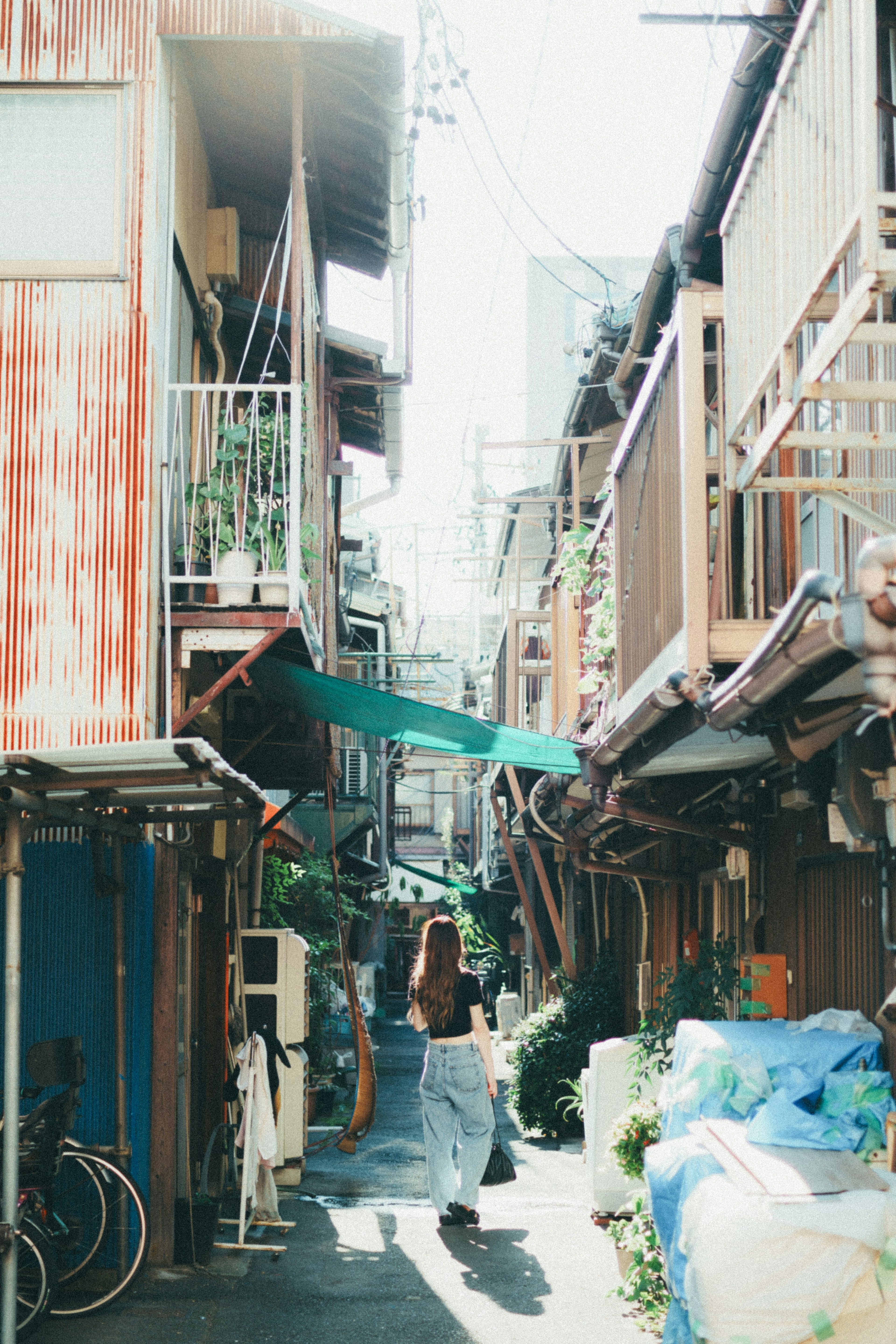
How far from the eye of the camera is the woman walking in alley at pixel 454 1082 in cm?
835

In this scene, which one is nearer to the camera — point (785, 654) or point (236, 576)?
point (785, 654)

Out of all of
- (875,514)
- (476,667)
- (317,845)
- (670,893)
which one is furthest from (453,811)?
(875,514)

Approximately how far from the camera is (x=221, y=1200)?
8.91m

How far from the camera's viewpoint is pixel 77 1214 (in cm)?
696

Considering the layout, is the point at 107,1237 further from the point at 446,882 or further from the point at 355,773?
the point at 446,882

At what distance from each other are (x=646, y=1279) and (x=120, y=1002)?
123 inches

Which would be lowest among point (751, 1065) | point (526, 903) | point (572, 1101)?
point (572, 1101)

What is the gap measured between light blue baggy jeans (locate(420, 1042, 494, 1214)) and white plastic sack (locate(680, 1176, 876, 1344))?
13.7 ft

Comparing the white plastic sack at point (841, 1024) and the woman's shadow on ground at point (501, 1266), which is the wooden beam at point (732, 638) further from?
the woman's shadow on ground at point (501, 1266)

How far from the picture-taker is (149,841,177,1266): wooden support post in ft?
24.2

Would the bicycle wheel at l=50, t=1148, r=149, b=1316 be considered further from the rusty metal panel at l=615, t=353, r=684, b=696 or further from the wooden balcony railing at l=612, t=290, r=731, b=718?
the rusty metal panel at l=615, t=353, r=684, b=696

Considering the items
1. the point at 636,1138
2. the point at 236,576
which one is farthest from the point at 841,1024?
the point at 236,576

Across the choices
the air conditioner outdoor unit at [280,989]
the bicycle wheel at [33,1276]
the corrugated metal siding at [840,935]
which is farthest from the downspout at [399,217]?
the bicycle wheel at [33,1276]

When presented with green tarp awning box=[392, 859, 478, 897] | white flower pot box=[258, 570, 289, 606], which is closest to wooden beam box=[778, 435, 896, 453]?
white flower pot box=[258, 570, 289, 606]
